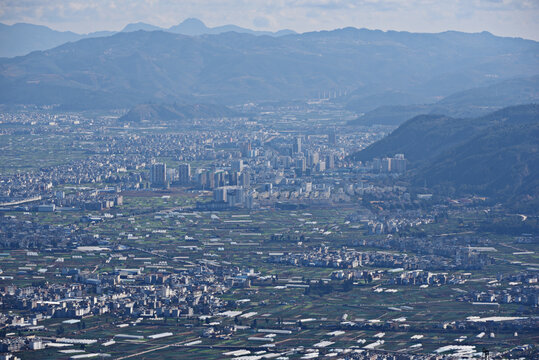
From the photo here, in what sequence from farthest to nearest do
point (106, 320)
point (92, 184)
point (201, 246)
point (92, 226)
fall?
point (92, 184), point (92, 226), point (201, 246), point (106, 320)

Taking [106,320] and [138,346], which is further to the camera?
[106,320]

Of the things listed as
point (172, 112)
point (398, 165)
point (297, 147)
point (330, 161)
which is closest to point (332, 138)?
point (297, 147)

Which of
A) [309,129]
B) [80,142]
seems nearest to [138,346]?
[80,142]

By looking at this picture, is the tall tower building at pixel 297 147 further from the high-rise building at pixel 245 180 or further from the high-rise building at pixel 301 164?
the high-rise building at pixel 245 180

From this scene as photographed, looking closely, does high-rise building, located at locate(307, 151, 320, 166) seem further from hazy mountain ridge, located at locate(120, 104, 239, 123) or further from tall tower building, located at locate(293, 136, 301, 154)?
hazy mountain ridge, located at locate(120, 104, 239, 123)

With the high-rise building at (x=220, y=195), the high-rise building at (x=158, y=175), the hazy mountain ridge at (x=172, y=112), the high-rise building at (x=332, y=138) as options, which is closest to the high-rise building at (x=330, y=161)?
the high-rise building at (x=158, y=175)

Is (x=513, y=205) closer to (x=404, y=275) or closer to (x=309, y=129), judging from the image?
(x=404, y=275)
